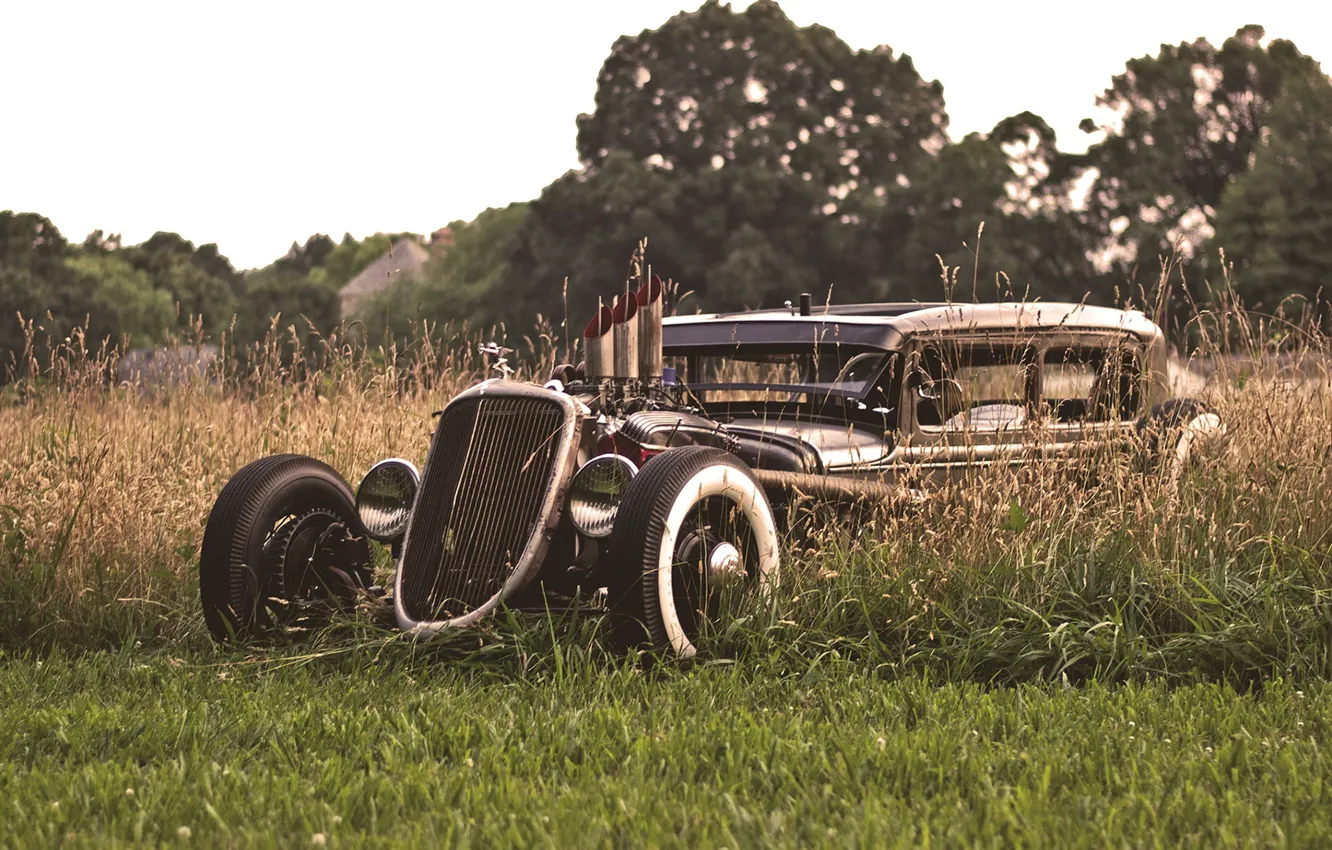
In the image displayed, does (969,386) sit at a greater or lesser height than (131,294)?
lesser

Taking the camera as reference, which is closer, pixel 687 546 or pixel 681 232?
pixel 687 546

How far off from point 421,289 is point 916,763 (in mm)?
45173

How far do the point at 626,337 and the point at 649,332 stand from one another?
0.10 meters

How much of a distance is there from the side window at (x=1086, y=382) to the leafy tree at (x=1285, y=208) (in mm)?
26952

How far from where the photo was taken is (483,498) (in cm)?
503

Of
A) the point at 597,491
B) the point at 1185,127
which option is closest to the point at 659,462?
the point at 597,491

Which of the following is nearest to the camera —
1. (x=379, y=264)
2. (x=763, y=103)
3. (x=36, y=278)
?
(x=763, y=103)

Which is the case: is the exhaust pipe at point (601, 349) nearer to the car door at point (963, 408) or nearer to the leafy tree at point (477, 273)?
the car door at point (963, 408)

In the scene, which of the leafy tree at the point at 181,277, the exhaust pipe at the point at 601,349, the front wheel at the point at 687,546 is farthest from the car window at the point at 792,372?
the leafy tree at the point at 181,277

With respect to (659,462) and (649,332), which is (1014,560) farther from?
(649,332)

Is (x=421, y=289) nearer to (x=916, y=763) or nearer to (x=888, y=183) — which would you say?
(x=888, y=183)

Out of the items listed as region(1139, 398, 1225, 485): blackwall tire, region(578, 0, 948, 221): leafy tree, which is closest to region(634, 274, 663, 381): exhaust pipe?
region(1139, 398, 1225, 485): blackwall tire

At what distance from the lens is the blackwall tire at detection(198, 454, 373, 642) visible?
514cm

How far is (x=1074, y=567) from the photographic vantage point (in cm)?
511
